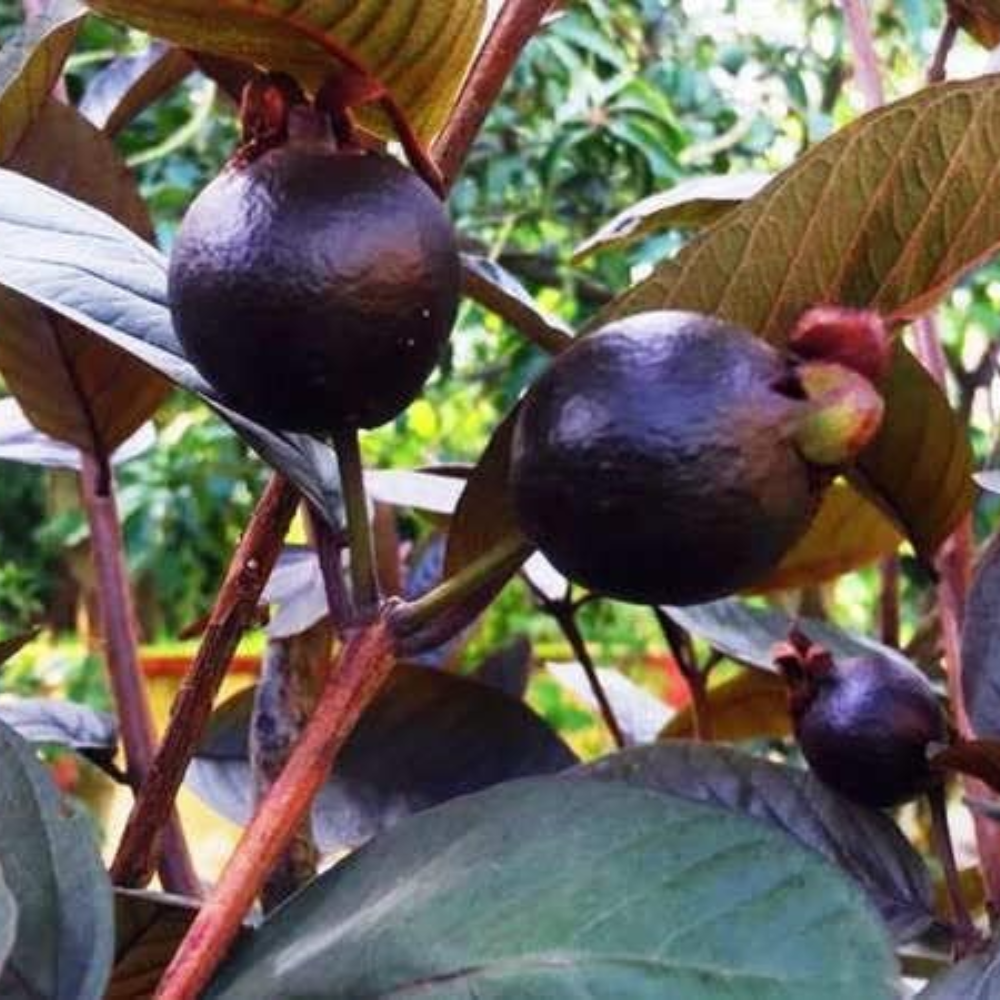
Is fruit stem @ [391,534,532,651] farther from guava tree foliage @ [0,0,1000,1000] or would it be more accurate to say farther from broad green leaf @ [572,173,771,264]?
broad green leaf @ [572,173,771,264]

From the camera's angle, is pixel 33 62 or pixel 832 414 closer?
pixel 832 414

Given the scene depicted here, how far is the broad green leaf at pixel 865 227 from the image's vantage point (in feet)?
1.39

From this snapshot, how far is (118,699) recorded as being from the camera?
71cm

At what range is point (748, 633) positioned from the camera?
79 centimetres

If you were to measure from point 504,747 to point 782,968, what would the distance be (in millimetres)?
349

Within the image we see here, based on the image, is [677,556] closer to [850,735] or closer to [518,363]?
[850,735]

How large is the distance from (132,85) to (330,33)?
1.69 feet

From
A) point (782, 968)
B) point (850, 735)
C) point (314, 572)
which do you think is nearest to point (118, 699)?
point (314, 572)

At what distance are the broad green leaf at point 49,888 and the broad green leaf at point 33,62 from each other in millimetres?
239

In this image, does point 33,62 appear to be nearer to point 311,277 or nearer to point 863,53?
point 311,277

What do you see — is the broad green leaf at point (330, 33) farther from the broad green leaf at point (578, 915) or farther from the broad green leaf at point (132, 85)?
the broad green leaf at point (132, 85)

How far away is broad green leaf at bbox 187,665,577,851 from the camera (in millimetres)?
692

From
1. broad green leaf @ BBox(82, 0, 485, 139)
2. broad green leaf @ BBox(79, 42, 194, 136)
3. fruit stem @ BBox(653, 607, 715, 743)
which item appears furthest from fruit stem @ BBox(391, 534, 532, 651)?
broad green leaf @ BBox(79, 42, 194, 136)

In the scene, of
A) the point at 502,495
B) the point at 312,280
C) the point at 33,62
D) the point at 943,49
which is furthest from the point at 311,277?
the point at 943,49
